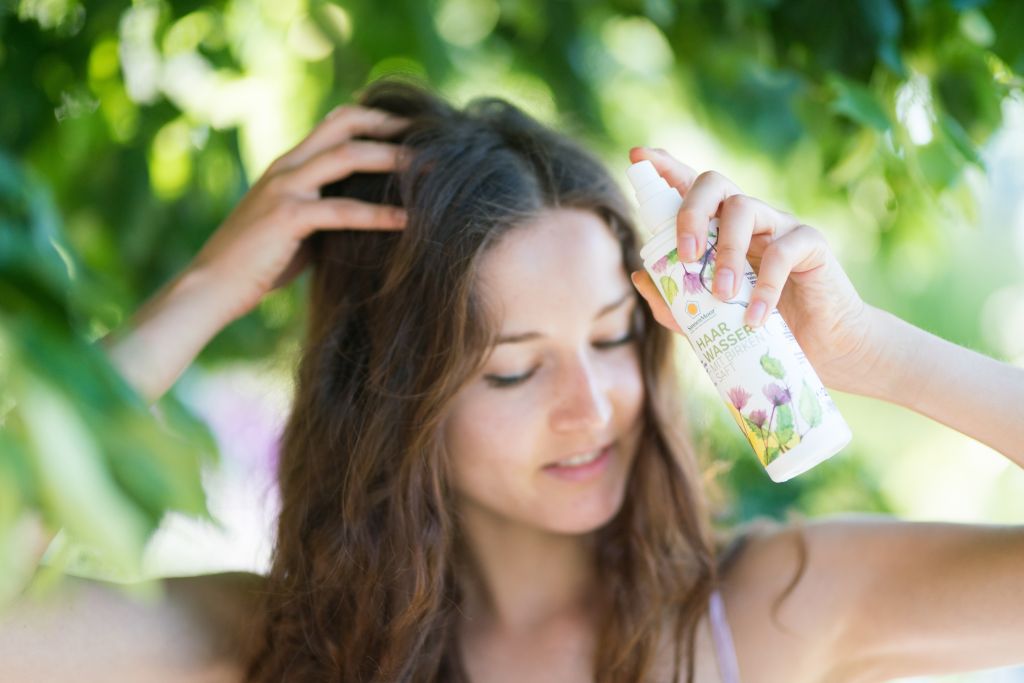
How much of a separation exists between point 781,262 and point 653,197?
165 mm

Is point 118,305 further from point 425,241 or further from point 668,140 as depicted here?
point 668,140

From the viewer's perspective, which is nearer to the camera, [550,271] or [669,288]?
[669,288]

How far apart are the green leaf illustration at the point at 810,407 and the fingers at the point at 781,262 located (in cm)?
9

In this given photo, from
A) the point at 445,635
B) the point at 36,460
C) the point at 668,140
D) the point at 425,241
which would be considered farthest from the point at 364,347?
the point at 668,140

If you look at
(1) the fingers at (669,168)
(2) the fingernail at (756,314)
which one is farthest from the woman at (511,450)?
(2) the fingernail at (756,314)

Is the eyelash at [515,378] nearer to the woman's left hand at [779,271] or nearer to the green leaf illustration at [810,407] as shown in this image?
the woman's left hand at [779,271]

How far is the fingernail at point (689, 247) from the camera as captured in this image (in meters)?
1.18

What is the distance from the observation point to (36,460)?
1.88ft

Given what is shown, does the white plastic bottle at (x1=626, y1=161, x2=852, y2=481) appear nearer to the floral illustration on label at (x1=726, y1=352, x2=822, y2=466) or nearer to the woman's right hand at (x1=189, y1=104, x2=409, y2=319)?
the floral illustration on label at (x1=726, y1=352, x2=822, y2=466)

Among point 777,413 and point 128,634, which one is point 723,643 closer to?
point 777,413

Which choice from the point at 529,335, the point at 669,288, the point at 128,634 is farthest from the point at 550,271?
the point at 128,634

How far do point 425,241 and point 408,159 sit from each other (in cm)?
16

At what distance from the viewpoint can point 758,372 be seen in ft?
3.81

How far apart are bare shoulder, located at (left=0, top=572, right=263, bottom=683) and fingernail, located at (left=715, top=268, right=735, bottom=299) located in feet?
2.98
